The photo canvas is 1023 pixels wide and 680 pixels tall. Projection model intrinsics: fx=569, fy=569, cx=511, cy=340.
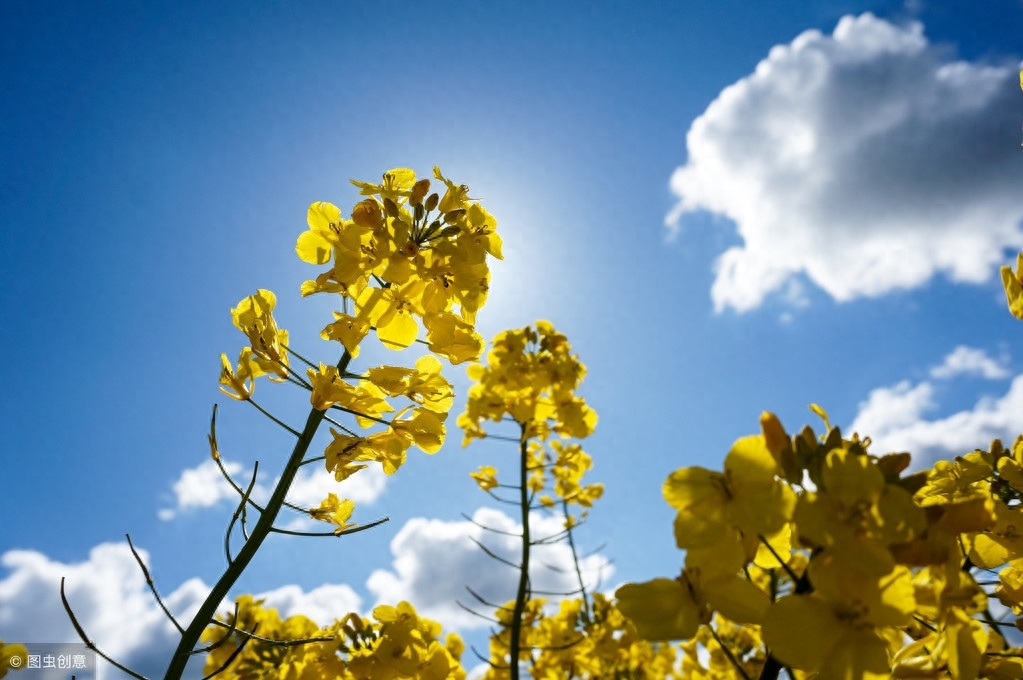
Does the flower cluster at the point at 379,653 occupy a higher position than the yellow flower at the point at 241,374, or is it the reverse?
the yellow flower at the point at 241,374

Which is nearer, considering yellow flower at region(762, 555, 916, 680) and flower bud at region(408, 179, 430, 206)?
yellow flower at region(762, 555, 916, 680)

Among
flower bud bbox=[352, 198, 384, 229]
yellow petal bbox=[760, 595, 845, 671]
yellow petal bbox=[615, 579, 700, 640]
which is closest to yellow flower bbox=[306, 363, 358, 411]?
flower bud bbox=[352, 198, 384, 229]

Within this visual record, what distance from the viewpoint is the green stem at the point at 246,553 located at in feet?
4.65

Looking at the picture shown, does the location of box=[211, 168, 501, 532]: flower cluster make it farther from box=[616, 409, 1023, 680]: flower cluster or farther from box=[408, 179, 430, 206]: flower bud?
box=[616, 409, 1023, 680]: flower cluster

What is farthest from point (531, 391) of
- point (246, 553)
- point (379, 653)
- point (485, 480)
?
point (246, 553)

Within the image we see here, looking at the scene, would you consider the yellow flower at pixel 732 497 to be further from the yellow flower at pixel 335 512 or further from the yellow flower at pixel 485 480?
the yellow flower at pixel 485 480

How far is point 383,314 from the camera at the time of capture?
1.82 metres

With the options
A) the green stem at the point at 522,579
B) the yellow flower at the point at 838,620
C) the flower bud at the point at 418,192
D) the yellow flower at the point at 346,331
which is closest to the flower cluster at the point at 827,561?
the yellow flower at the point at 838,620

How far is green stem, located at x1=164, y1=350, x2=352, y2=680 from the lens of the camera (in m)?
1.42

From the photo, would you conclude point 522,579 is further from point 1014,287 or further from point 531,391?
point 1014,287

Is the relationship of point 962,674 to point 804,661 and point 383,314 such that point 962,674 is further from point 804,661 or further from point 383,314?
point 383,314

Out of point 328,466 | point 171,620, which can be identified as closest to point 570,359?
point 328,466

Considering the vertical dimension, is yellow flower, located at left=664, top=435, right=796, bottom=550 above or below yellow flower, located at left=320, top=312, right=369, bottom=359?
below

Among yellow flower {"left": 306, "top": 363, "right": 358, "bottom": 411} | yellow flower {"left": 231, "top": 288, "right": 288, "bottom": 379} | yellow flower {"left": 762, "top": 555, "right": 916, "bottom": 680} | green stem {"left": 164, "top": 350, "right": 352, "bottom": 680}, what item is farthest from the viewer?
yellow flower {"left": 231, "top": 288, "right": 288, "bottom": 379}
